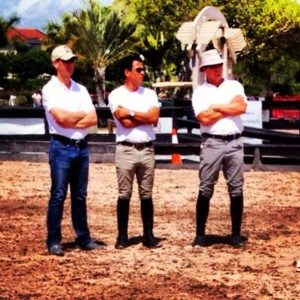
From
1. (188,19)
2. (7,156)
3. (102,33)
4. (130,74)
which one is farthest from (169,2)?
(130,74)

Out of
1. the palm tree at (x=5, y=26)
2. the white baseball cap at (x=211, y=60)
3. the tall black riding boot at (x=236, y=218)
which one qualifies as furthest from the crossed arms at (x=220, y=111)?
the palm tree at (x=5, y=26)

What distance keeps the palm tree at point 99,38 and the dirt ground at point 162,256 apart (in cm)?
4489

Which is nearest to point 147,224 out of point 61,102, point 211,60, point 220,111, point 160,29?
point 220,111

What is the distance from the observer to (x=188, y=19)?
51781 millimetres

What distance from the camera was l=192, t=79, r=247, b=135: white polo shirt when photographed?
749cm

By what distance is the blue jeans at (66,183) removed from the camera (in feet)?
23.7

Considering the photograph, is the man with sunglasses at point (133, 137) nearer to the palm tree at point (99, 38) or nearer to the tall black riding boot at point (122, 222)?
the tall black riding boot at point (122, 222)

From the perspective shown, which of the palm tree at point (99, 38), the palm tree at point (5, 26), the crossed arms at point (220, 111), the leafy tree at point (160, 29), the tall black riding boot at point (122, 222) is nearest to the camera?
the crossed arms at point (220, 111)

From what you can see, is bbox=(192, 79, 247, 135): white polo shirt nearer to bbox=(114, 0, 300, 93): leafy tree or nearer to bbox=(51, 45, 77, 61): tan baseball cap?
bbox=(51, 45, 77, 61): tan baseball cap

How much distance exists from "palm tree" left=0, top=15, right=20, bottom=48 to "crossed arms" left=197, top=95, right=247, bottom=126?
5213cm

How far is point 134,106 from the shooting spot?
24.5 ft

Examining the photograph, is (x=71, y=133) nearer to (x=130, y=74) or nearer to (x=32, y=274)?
(x=130, y=74)

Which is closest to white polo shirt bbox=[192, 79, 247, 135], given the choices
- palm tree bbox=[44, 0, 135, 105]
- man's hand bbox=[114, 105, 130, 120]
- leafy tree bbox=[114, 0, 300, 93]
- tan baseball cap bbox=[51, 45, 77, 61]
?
man's hand bbox=[114, 105, 130, 120]

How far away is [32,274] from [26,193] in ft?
17.4
